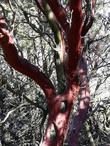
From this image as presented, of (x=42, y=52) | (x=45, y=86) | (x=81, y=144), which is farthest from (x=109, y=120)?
(x=45, y=86)

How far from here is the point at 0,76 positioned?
25.1 feet

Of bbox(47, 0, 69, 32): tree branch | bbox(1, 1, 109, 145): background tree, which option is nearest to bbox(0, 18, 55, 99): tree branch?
bbox(1, 1, 109, 145): background tree

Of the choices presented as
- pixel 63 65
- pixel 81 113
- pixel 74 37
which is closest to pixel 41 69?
pixel 81 113

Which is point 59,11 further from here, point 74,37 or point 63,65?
point 63,65

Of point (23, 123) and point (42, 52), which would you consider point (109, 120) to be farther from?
point (42, 52)

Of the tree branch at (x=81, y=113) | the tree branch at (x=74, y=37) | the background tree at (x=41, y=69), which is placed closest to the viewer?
the tree branch at (x=74, y=37)

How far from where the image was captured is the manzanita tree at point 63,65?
4094 mm

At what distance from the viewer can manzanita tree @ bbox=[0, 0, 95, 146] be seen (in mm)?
4094

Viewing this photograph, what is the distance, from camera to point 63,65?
4922 mm

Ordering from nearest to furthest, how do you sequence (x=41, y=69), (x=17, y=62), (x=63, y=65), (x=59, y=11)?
1. (x=59, y=11)
2. (x=17, y=62)
3. (x=63, y=65)
4. (x=41, y=69)

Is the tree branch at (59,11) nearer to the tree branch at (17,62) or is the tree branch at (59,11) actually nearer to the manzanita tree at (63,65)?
the manzanita tree at (63,65)

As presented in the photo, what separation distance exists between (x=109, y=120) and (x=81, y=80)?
16.4 ft

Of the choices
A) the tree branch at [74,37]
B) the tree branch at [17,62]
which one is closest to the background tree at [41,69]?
the tree branch at [17,62]

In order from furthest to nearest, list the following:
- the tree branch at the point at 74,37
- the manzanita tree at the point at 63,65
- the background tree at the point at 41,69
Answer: the background tree at the point at 41,69 → the manzanita tree at the point at 63,65 → the tree branch at the point at 74,37
